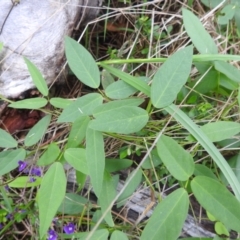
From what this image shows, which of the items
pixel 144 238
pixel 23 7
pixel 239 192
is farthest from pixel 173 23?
pixel 144 238

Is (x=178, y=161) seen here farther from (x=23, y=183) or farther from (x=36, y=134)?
(x=23, y=183)

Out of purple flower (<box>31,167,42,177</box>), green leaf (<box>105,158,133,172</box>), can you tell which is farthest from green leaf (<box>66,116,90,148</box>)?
purple flower (<box>31,167,42,177</box>)

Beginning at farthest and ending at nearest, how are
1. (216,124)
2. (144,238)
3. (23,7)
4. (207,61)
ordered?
(23,7), (207,61), (216,124), (144,238)

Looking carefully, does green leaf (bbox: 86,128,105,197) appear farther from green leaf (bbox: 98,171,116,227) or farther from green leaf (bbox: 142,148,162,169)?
green leaf (bbox: 142,148,162,169)

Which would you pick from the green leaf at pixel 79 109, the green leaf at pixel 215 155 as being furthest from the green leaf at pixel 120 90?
the green leaf at pixel 215 155

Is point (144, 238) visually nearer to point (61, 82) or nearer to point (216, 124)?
point (216, 124)

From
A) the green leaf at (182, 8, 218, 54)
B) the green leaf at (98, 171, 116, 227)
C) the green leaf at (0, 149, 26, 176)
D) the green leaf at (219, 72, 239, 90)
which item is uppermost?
the green leaf at (182, 8, 218, 54)

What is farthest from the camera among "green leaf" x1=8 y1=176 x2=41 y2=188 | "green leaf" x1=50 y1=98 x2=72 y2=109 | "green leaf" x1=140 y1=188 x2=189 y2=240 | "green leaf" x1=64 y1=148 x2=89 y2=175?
"green leaf" x1=8 y1=176 x2=41 y2=188

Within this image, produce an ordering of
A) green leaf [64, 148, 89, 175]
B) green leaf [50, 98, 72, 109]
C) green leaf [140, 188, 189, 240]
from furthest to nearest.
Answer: green leaf [50, 98, 72, 109]
green leaf [64, 148, 89, 175]
green leaf [140, 188, 189, 240]
